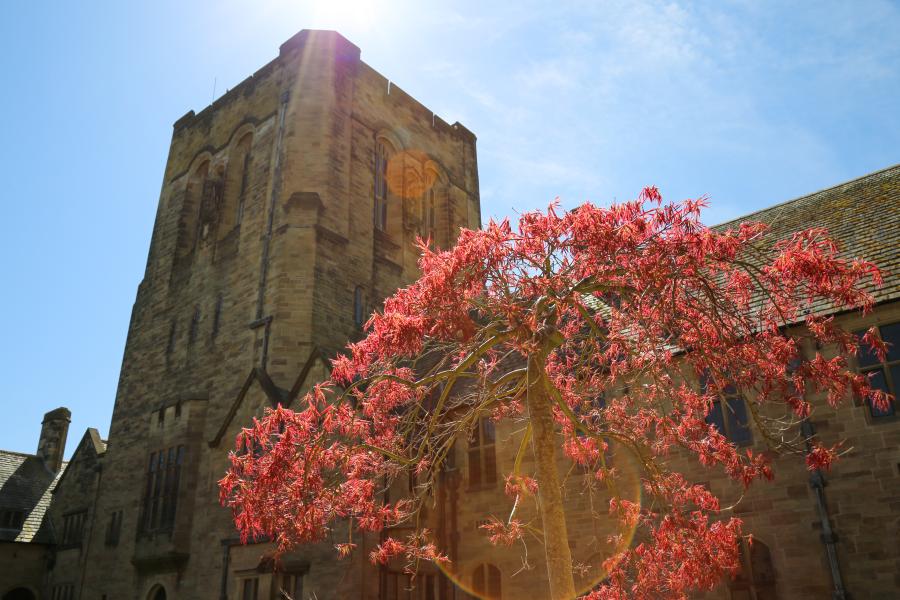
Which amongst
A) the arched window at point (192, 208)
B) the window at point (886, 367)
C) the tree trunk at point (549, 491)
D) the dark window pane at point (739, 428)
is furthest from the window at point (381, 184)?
the tree trunk at point (549, 491)

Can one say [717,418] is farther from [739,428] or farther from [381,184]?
[381,184]

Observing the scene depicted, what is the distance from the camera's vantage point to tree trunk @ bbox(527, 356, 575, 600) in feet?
24.1

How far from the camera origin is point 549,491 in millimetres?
7684

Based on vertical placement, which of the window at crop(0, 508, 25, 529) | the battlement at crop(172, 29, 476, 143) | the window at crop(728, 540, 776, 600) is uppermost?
the battlement at crop(172, 29, 476, 143)

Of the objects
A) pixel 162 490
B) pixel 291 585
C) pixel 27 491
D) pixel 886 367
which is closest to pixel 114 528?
pixel 162 490

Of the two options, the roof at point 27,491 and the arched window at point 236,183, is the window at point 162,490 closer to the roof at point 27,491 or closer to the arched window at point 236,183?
the arched window at point 236,183

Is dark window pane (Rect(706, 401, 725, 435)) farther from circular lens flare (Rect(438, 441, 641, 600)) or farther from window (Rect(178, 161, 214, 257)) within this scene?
window (Rect(178, 161, 214, 257))

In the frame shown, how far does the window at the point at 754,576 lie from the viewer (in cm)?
1177

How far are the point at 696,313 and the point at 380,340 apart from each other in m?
3.80

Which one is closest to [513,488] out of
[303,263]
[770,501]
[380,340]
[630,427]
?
[630,427]

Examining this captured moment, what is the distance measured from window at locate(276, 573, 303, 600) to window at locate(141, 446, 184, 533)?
603 centimetres

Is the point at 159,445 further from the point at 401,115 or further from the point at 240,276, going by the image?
the point at 401,115

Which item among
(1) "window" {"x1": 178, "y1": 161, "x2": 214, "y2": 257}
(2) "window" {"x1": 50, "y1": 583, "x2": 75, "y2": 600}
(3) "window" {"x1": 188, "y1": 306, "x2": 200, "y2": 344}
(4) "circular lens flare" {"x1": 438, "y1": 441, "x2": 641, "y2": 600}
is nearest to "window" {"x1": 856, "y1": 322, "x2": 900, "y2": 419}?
(4) "circular lens flare" {"x1": 438, "y1": 441, "x2": 641, "y2": 600}

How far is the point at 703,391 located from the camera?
1395cm
